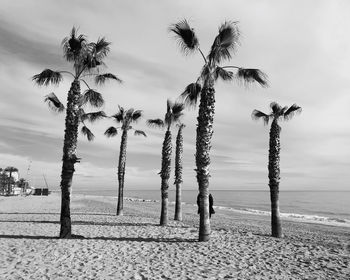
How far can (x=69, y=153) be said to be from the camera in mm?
13750

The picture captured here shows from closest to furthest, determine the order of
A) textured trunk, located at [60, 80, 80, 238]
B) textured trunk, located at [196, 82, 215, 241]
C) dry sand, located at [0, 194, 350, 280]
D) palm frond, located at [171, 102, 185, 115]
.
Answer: dry sand, located at [0, 194, 350, 280], textured trunk, located at [196, 82, 215, 241], textured trunk, located at [60, 80, 80, 238], palm frond, located at [171, 102, 185, 115]

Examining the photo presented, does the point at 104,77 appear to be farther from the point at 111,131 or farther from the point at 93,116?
the point at 111,131

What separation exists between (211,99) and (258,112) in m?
4.28

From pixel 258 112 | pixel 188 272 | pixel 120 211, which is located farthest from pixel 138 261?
pixel 120 211

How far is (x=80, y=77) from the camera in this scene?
14508 mm

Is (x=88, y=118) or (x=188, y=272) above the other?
(x=88, y=118)

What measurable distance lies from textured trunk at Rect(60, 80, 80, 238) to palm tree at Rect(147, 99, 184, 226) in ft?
20.3

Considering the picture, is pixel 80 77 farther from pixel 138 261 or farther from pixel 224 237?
pixel 224 237

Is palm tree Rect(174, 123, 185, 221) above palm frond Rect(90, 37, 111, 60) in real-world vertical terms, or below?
below

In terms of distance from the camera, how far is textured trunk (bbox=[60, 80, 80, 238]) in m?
13.6

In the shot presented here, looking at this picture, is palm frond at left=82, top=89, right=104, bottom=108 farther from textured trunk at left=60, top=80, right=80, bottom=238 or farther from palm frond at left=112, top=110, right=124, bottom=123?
palm frond at left=112, top=110, right=124, bottom=123

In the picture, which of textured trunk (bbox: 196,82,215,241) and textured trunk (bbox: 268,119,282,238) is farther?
textured trunk (bbox: 268,119,282,238)

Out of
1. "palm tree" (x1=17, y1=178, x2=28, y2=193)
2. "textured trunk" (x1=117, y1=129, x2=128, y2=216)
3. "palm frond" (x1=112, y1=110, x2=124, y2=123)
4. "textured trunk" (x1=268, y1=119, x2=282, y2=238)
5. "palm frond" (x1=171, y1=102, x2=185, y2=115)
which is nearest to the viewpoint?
"textured trunk" (x1=268, y1=119, x2=282, y2=238)

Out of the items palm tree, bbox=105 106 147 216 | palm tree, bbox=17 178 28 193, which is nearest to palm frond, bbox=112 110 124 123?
palm tree, bbox=105 106 147 216
